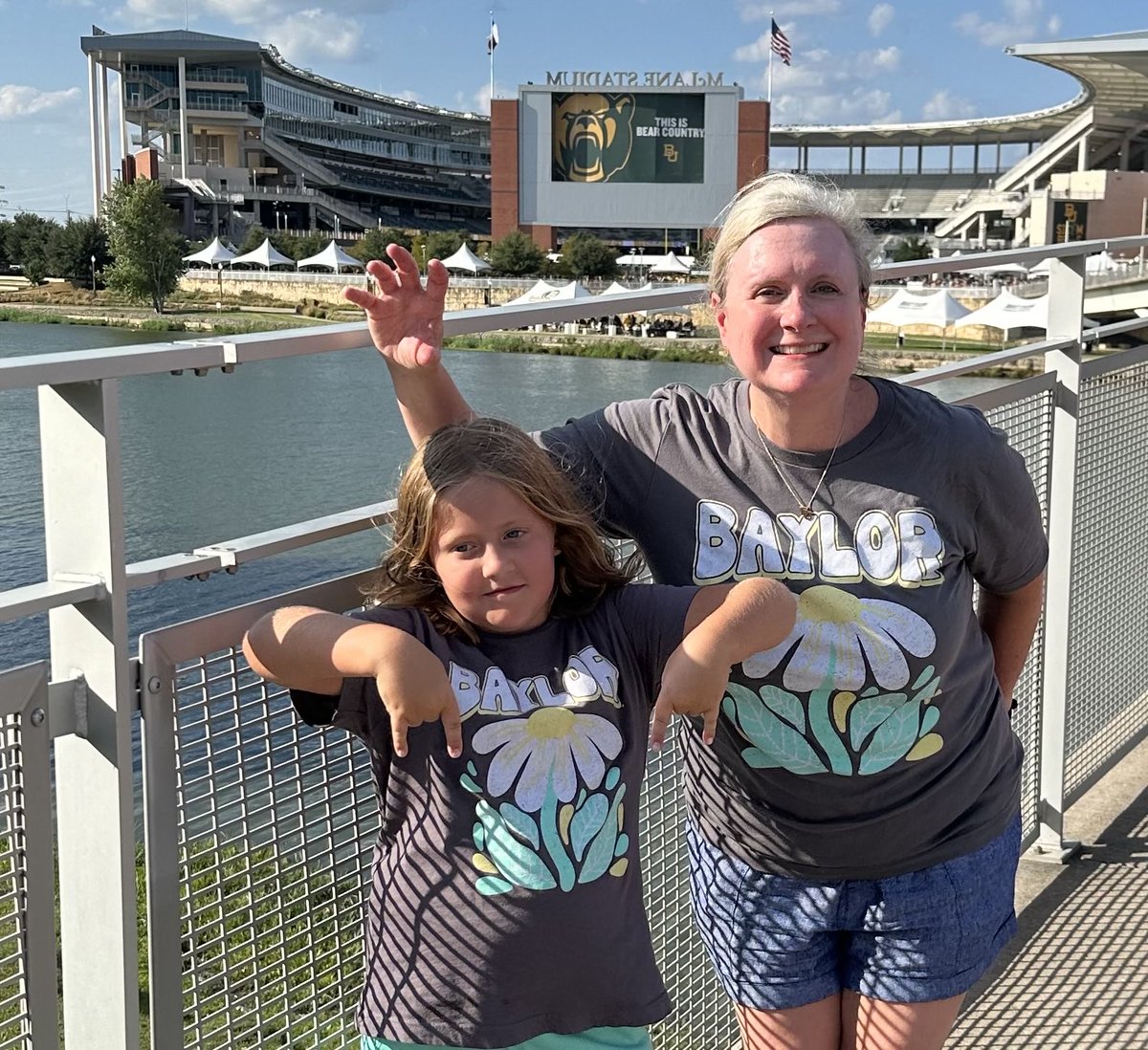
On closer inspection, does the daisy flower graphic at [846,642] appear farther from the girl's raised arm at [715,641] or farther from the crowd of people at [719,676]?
the girl's raised arm at [715,641]

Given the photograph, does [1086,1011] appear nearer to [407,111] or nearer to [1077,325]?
[1077,325]

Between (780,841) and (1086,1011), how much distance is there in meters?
1.58

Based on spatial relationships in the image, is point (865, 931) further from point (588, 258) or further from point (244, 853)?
point (588, 258)

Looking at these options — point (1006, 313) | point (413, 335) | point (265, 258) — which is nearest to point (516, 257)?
point (265, 258)

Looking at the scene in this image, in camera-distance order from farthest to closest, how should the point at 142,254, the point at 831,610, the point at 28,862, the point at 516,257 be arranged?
the point at 516,257 < the point at 142,254 < the point at 831,610 < the point at 28,862

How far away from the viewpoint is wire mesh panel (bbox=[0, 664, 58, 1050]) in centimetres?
143

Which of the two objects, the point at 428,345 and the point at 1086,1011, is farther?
the point at 1086,1011

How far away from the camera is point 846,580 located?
1.84 m

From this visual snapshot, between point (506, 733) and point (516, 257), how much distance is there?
71228 mm

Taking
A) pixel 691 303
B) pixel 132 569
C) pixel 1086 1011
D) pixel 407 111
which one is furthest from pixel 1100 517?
pixel 407 111

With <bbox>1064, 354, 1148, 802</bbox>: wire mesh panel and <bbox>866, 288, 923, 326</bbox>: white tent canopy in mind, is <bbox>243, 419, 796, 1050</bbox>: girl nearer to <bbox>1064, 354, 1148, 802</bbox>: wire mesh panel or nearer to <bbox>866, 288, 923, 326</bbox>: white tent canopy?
<bbox>1064, 354, 1148, 802</bbox>: wire mesh panel

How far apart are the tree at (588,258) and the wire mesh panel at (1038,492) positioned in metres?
66.1

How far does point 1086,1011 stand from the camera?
3131 mm

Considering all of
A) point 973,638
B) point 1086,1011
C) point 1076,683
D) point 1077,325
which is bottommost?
point 1086,1011
